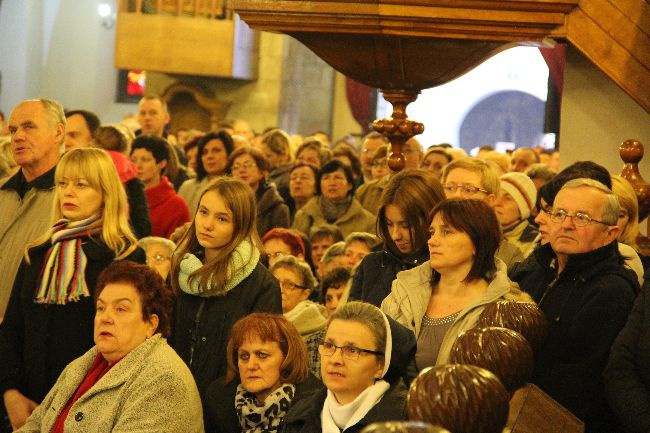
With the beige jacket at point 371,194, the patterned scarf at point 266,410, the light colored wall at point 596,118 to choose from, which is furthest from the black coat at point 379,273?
the beige jacket at point 371,194

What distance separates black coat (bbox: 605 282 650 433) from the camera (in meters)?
3.00

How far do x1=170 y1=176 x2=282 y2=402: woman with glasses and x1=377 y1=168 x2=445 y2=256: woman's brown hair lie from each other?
425 millimetres

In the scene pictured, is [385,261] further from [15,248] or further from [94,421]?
[15,248]

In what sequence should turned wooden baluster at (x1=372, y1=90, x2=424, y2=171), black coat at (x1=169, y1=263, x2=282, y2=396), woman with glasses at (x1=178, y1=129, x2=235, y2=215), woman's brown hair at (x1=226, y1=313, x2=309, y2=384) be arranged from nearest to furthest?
woman's brown hair at (x1=226, y1=313, x2=309, y2=384) < black coat at (x1=169, y1=263, x2=282, y2=396) < turned wooden baluster at (x1=372, y1=90, x2=424, y2=171) < woman with glasses at (x1=178, y1=129, x2=235, y2=215)

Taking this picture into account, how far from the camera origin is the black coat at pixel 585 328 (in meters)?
3.04

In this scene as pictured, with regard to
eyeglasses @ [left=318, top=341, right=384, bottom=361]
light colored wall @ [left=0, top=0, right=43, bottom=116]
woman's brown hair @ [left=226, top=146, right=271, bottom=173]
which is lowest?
eyeglasses @ [left=318, top=341, right=384, bottom=361]

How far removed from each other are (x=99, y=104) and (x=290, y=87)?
5579 mm

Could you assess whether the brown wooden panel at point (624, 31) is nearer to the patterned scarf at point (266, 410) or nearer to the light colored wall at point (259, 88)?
the patterned scarf at point (266, 410)

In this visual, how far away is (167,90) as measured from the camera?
52.4 ft

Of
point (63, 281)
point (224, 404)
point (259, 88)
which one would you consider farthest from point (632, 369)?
point (259, 88)

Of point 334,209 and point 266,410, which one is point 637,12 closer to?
point 266,410

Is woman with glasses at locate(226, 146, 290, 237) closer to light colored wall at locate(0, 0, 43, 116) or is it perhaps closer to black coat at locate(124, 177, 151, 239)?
black coat at locate(124, 177, 151, 239)

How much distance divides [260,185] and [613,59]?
2.51 meters

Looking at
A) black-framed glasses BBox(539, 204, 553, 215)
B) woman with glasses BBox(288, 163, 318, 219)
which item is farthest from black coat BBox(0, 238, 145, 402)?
woman with glasses BBox(288, 163, 318, 219)
